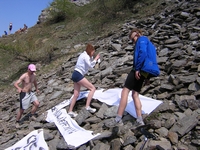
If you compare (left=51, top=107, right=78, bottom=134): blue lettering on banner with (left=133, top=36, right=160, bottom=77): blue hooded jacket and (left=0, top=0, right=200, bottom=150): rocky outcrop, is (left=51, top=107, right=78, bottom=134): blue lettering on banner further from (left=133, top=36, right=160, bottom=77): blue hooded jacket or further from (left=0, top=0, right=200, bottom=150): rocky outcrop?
(left=133, top=36, right=160, bottom=77): blue hooded jacket

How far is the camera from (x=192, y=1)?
39.8 ft

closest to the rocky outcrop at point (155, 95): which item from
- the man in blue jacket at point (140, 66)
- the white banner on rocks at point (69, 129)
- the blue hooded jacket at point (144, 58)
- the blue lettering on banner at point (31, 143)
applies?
the white banner on rocks at point (69, 129)

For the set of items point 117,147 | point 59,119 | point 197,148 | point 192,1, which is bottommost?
point 197,148

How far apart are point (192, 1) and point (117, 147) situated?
10.7m

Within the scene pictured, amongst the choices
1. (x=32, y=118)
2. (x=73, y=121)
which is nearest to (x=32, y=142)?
(x=73, y=121)

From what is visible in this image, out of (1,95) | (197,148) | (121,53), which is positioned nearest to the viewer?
(197,148)

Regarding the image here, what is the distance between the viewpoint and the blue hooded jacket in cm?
430

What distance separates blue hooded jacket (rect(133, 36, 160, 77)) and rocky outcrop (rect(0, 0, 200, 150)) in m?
1.14

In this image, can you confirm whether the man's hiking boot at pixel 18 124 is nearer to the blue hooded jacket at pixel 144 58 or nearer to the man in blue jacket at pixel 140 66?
the man in blue jacket at pixel 140 66

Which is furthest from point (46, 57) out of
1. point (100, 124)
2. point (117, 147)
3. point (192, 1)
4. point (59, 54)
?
point (117, 147)

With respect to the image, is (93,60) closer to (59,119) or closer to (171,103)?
(59,119)

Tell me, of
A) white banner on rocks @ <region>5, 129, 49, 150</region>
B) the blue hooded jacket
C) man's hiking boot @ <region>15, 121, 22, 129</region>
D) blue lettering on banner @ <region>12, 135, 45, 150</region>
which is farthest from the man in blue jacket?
man's hiking boot @ <region>15, 121, 22, 129</region>

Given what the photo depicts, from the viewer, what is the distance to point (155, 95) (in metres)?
5.83

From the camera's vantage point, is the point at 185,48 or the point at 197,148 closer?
the point at 197,148
